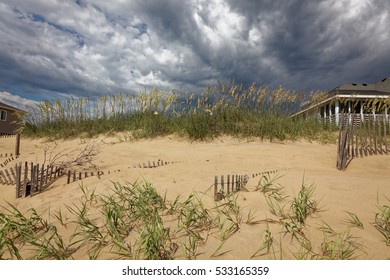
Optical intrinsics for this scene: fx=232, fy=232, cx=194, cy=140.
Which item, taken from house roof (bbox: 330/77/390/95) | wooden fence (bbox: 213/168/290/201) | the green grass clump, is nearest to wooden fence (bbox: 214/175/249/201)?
wooden fence (bbox: 213/168/290/201)

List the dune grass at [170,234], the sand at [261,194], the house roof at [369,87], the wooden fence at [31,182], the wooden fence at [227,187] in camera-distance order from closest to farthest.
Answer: the dune grass at [170,234] → the sand at [261,194] → the wooden fence at [227,187] → the wooden fence at [31,182] → the house roof at [369,87]

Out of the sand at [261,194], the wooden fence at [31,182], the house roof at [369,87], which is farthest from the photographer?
the house roof at [369,87]

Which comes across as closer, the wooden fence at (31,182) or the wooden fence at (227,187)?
the wooden fence at (227,187)

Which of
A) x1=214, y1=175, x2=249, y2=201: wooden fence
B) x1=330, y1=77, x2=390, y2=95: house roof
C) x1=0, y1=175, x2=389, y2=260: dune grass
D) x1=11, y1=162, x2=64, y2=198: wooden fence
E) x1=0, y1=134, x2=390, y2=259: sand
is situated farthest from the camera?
x1=330, y1=77, x2=390, y2=95: house roof

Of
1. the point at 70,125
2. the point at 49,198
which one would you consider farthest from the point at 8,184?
the point at 70,125

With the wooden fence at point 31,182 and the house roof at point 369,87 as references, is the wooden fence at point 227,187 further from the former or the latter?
the house roof at point 369,87

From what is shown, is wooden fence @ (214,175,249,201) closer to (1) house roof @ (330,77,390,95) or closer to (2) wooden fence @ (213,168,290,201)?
(2) wooden fence @ (213,168,290,201)

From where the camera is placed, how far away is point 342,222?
217 cm

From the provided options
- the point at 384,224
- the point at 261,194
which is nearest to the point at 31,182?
the point at 261,194

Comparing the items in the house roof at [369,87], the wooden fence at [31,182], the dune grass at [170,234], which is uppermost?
the house roof at [369,87]

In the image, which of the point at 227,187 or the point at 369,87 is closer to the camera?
the point at 227,187

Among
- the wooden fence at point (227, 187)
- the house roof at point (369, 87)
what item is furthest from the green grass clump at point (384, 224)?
the house roof at point (369, 87)

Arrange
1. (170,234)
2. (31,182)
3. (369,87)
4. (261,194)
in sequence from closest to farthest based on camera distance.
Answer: (170,234)
(261,194)
(31,182)
(369,87)

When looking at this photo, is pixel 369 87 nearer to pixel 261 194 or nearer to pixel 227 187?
pixel 261 194
